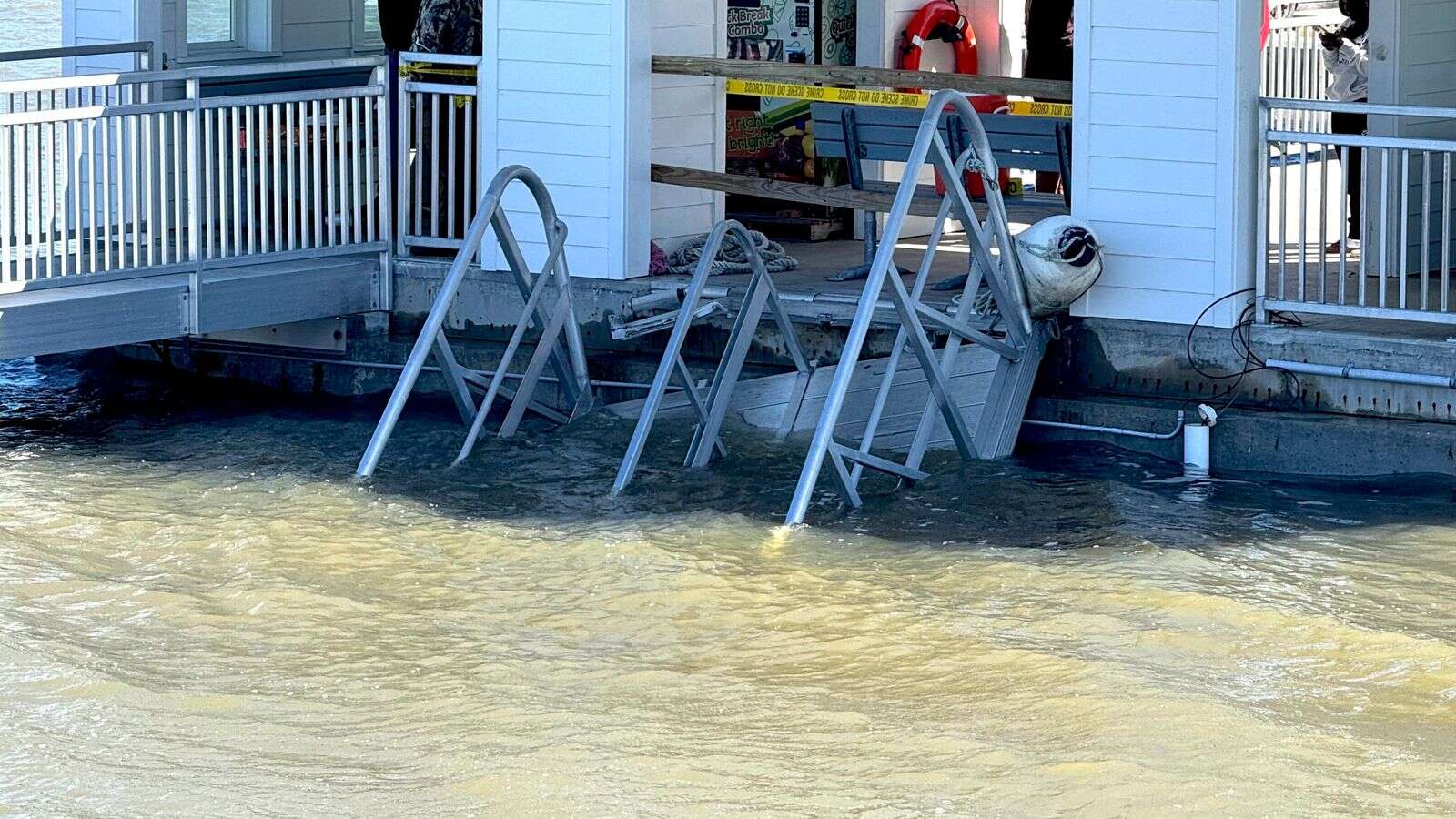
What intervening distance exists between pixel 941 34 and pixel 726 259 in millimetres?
2713

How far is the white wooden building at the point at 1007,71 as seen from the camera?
31.3 feet

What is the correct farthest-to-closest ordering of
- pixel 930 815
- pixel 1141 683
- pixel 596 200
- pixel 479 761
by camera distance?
pixel 596 200, pixel 1141 683, pixel 479 761, pixel 930 815

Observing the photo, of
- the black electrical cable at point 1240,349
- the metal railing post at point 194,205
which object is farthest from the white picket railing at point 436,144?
the black electrical cable at point 1240,349

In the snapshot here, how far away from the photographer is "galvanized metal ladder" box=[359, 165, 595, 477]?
9250mm

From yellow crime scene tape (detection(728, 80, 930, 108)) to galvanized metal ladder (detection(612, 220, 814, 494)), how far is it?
208cm

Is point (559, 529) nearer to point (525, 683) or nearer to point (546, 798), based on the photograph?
point (525, 683)

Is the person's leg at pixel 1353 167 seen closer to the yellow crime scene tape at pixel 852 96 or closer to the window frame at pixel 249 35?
the yellow crime scene tape at pixel 852 96

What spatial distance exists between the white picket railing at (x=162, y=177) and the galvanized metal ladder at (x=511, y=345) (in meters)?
1.41

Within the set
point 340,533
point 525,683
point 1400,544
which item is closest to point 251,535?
point 340,533

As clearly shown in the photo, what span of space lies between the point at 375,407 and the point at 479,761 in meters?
5.51

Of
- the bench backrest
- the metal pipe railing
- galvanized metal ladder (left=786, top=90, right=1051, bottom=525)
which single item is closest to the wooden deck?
the metal pipe railing

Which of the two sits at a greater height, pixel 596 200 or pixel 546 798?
pixel 596 200

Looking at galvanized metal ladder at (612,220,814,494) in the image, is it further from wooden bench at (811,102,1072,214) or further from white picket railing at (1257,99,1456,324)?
white picket railing at (1257,99,1456,324)

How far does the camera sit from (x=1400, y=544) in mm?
8305
